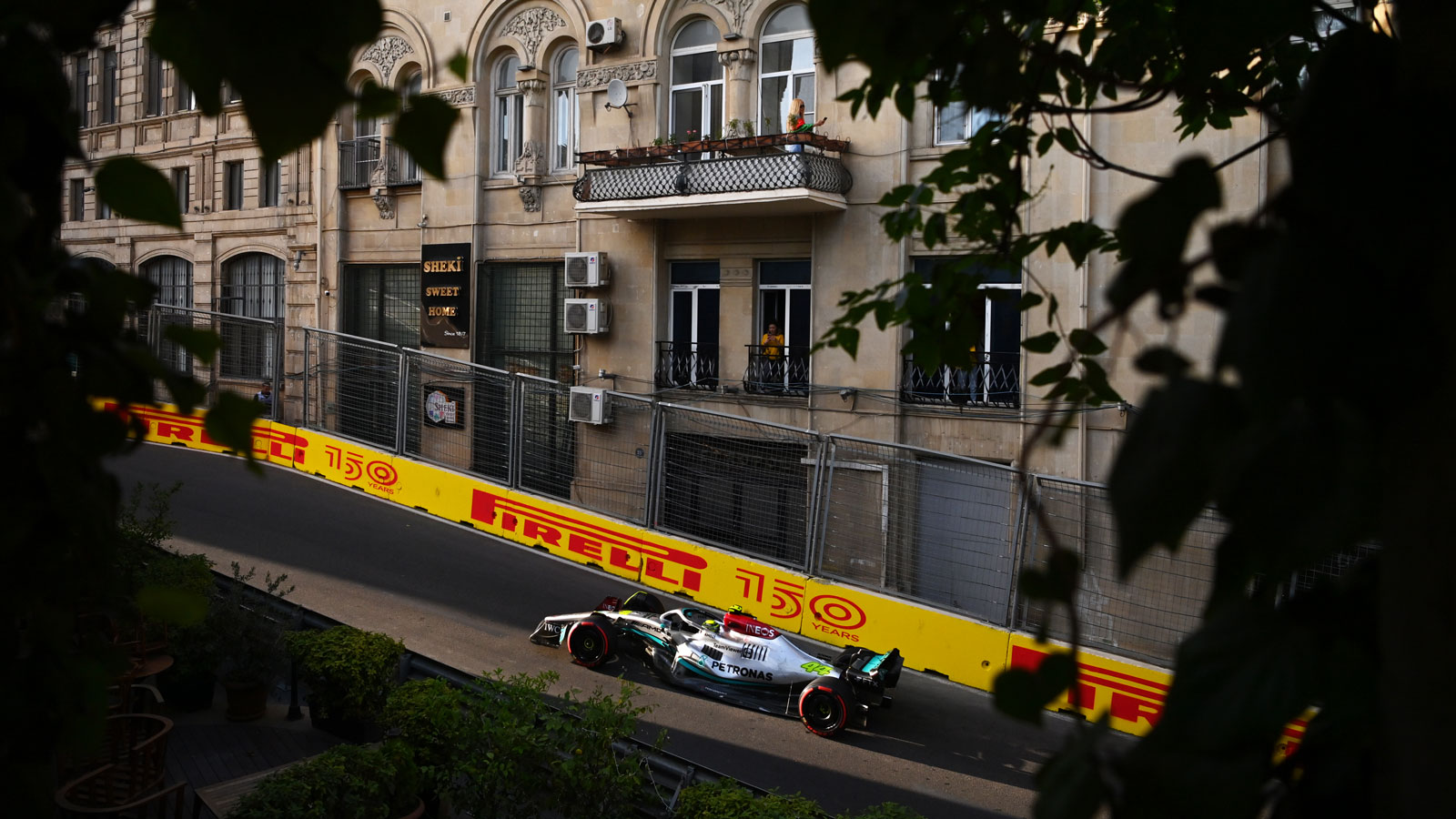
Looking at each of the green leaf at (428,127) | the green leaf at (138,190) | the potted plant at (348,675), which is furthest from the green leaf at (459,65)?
the potted plant at (348,675)

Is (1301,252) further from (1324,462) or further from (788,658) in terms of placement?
(788,658)

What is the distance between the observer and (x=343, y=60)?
3.80 ft

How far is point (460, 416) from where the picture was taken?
1466cm

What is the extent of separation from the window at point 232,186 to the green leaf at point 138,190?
24.8 meters

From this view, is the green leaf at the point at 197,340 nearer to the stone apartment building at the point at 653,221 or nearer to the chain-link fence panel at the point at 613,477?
the chain-link fence panel at the point at 613,477

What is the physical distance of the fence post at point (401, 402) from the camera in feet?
47.5

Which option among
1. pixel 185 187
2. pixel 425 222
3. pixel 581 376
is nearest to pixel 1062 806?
pixel 581 376

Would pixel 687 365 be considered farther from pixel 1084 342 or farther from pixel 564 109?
pixel 1084 342

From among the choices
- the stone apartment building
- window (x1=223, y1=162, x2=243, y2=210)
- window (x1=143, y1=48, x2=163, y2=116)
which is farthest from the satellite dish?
window (x1=143, y1=48, x2=163, y2=116)

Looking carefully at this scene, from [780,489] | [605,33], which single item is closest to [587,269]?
[605,33]

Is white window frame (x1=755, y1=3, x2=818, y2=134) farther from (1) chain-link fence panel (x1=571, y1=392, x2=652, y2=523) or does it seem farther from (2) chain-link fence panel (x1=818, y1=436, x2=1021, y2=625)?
(2) chain-link fence panel (x1=818, y1=436, x2=1021, y2=625)

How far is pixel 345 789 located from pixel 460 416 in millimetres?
9751

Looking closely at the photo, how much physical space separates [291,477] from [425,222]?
647 centimetres

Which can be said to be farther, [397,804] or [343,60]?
[397,804]
